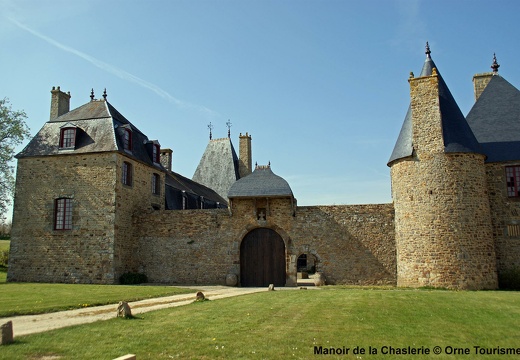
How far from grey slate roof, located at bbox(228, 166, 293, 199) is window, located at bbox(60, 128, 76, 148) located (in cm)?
733

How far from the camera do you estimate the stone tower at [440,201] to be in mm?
15312

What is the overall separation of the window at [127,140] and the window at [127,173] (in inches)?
28.9

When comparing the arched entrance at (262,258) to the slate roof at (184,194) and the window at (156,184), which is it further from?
the slate roof at (184,194)

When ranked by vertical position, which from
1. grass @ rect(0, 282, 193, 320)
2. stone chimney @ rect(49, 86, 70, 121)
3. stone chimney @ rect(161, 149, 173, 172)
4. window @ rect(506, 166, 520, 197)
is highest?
stone chimney @ rect(49, 86, 70, 121)

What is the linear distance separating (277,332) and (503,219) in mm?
13119

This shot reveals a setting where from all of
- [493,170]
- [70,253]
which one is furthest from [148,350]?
[493,170]

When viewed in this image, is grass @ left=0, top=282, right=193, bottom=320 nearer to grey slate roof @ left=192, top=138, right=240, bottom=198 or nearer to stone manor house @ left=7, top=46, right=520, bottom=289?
stone manor house @ left=7, top=46, right=520, bottom=289

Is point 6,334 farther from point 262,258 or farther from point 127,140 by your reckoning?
point 127,140

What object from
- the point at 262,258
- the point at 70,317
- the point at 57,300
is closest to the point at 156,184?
the point at 262,258

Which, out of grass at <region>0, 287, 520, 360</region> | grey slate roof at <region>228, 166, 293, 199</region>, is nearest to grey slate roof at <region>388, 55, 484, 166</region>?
grey slate roof at <region>228, 166, 293, 199</region>

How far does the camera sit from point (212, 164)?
116 feet

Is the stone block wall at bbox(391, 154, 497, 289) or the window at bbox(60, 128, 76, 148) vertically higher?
the window at bbox(60, 128, 76, 148)

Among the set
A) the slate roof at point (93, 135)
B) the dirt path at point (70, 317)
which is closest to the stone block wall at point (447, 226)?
the dirt path at point (70, 317)

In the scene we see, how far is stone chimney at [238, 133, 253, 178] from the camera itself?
33.6 metres
